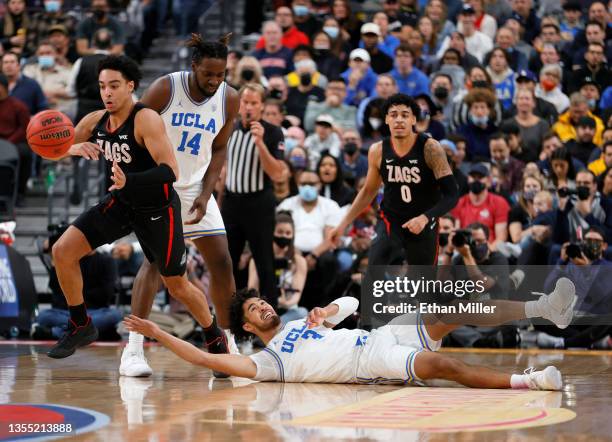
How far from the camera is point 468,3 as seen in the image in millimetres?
16234

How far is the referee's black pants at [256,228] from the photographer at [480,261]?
163 cm

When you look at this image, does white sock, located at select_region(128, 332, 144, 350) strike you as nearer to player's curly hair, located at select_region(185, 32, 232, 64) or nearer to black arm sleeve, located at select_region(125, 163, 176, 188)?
black arm sleeve, located at select_region(125, 163, 176, 188)

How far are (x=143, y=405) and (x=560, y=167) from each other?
668 centimetres

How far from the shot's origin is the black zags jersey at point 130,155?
24.9 ft

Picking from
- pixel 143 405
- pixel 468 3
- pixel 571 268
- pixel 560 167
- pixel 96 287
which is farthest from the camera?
pixel 468 3

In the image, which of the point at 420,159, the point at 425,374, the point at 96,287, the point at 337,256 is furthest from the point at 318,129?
the point at 425,374

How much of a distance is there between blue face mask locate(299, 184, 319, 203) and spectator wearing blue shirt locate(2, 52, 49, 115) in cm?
393

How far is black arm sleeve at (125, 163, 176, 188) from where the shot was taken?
291 inches

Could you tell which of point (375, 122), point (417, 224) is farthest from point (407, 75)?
point (417, 224)

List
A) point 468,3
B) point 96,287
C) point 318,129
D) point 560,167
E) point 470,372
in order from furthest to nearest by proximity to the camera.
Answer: point 468,3, point 318,129, point 560,167, point 96,287, point 470,372

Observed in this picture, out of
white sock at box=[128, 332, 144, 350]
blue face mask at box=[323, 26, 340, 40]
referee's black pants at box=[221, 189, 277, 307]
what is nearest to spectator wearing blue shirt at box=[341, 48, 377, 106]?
blue face mask at box=[323, 26, 340, 40]

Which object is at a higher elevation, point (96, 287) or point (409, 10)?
point (409, 10)

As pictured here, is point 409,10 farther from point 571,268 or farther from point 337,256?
point 571,268

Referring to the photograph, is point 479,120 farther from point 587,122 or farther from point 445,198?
point 445,198
